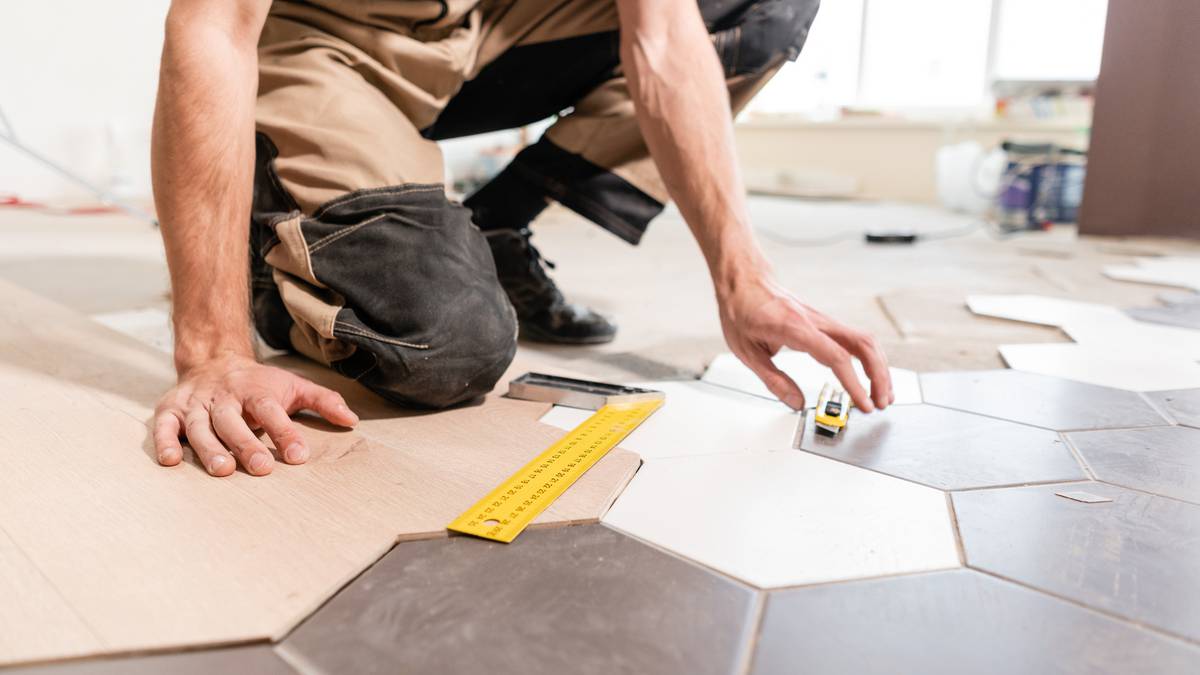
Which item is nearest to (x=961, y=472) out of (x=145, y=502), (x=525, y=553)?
(x=525, y=553)

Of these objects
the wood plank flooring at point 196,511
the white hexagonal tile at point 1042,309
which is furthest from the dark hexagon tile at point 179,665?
the white hexagonal tile at point 1042,309

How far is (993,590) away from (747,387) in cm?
57

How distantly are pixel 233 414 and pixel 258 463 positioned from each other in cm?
7

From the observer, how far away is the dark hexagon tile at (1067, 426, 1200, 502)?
2.84 ft

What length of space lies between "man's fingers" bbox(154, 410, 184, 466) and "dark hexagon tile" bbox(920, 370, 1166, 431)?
0.99 meters

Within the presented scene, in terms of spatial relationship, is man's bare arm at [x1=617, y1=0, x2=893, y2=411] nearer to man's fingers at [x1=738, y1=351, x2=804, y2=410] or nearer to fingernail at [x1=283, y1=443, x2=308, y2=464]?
man's fingers at [x1=738, y1=351, x2=804, y2=410]

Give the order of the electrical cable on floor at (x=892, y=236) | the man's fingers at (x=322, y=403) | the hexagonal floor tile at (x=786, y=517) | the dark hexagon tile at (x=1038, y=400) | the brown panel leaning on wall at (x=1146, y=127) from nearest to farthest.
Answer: the hexagonal floor tile at (x=786, y=517), the man's fingers at (x=322, y=403), the dark hexagon tile at (x=1038, y=400), the brown panel leaning on wall at (x=1146, y=127), the electrical cable on floor at (x=892, y=236)

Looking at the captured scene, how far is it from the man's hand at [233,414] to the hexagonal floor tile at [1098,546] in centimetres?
71

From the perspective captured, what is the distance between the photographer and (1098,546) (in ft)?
2.39

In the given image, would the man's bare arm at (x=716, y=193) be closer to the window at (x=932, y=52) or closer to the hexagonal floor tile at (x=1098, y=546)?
the hexagonal floor tile at (x=1098, y=546)

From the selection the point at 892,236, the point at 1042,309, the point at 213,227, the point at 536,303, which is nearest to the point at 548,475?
the point at 213,227

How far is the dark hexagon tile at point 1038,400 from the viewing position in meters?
1.07

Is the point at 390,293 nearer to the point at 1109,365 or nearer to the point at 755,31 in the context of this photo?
the point at 755,31

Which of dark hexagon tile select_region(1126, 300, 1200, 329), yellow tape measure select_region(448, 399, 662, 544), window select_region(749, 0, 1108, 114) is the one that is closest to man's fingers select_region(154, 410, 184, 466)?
yellow tape measure select_region(448, 399, 662, 544)
